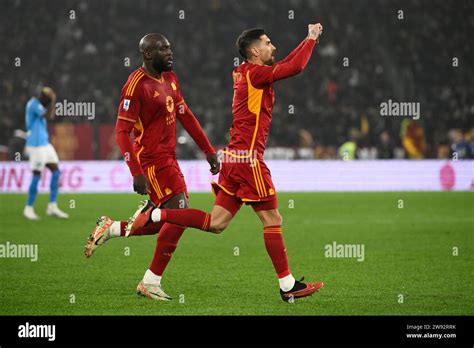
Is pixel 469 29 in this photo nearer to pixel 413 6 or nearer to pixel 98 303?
pixel 413 6

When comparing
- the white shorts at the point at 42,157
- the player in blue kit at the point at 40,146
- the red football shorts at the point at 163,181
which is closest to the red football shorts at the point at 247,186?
the red football shorts at the point at 163,181

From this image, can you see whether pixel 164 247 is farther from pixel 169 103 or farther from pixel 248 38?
pixel 248 38

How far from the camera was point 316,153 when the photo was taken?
28703 mm

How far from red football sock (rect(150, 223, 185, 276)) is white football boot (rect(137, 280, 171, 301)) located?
0.14m

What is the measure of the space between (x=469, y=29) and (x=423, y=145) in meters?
4.99

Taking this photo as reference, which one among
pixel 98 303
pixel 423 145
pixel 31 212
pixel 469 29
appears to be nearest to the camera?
pixel 98 303

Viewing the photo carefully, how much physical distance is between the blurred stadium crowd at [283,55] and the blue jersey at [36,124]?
10604 mm

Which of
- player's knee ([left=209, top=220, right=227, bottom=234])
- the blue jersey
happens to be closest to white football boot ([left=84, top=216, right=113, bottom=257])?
player's knee ([left=209, top=220, right=227, bottom=234])

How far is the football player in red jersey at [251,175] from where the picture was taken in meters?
8.44

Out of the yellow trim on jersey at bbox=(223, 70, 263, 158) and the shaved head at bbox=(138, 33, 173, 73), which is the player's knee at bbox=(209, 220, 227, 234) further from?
the shaved head at bbox=(138, 33, 173, 73)

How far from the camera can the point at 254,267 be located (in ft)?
36.5

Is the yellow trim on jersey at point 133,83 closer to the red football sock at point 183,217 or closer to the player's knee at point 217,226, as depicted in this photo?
the red football sock at point 183,217

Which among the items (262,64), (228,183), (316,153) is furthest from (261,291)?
(316,153)

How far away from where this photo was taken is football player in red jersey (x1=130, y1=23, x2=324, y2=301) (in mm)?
8438
